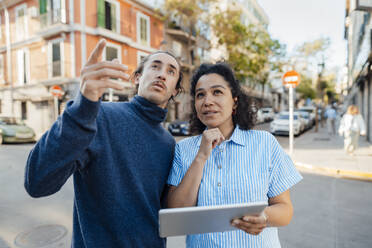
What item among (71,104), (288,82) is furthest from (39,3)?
(71,104)

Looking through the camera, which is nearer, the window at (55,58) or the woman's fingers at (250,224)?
the woman's fingers at (250,224)

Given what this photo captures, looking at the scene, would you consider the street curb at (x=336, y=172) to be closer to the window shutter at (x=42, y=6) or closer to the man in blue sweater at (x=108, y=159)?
the man in blue sweater at (x=108, y=159)

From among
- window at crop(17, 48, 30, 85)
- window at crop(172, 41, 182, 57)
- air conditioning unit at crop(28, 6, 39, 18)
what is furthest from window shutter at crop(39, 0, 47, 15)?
window at crop(172, 41, 182, 57)

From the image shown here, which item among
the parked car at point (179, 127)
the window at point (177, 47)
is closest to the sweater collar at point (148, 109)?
the parked car at point (179, 127)

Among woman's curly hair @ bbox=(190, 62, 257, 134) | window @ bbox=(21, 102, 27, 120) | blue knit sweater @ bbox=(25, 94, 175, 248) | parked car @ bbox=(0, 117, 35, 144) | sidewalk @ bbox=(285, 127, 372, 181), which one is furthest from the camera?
window @ bbox=(21, 102, 27, 120)

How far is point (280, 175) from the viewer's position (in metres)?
1.59

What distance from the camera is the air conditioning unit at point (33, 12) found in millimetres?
18031

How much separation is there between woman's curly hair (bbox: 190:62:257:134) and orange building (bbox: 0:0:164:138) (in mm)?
14785

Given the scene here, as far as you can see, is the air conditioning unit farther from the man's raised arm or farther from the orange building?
the man's raised arm

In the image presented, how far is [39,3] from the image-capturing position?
17578 mm

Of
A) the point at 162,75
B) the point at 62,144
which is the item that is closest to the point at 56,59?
the point at 162,75

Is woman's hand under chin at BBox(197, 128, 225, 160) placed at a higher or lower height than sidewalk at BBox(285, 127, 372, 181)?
higher

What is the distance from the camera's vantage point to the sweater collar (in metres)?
1.67

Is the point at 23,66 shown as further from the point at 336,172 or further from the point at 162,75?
the point at 162,75
